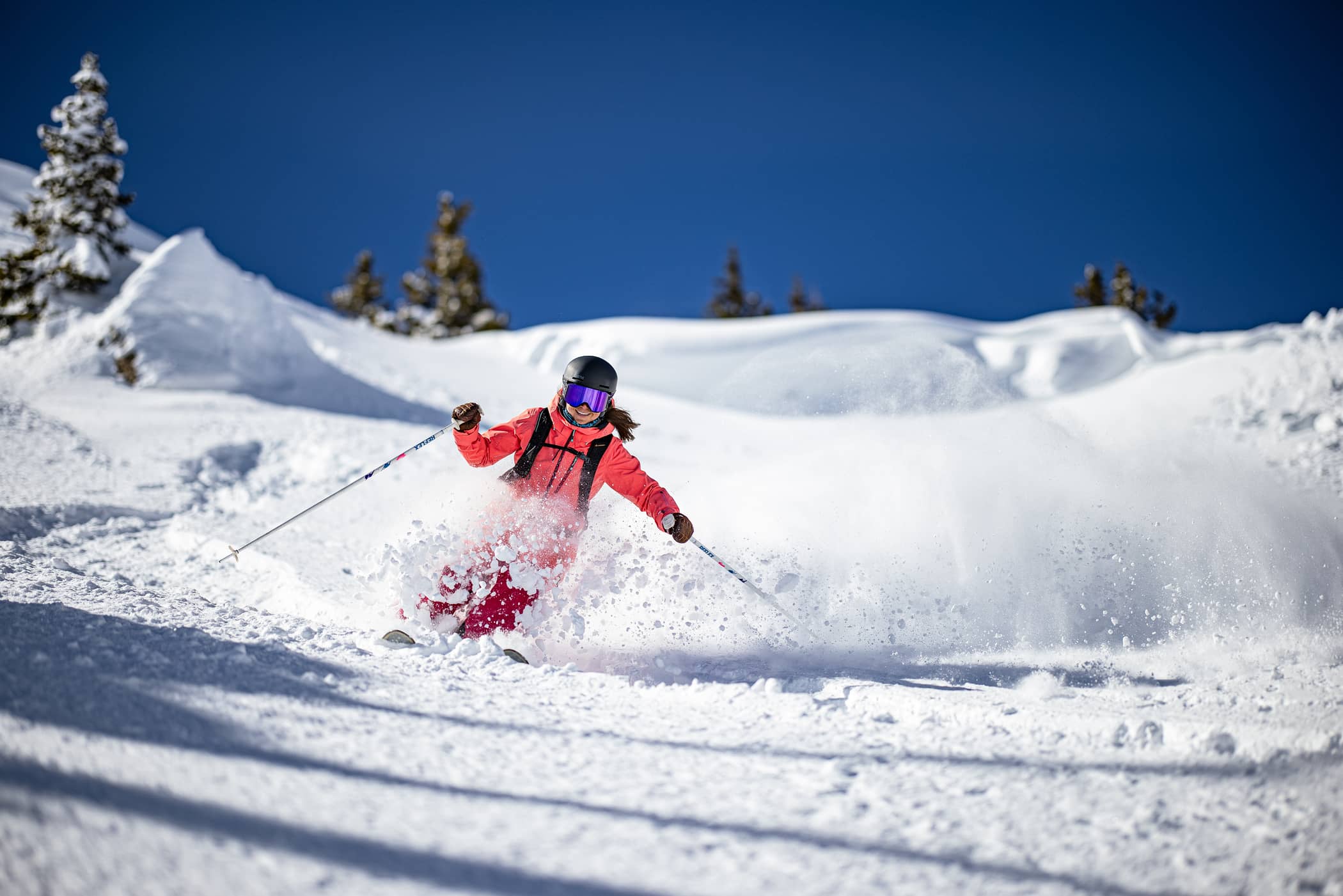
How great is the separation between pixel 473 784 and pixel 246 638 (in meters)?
1.70

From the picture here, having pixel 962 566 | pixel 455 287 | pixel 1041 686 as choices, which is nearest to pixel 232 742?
pixel 1041 686

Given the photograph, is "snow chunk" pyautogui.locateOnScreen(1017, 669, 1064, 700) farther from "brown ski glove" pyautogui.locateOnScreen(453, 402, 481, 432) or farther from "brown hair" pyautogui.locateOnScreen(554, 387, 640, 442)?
"brown ski glove" pyautogui.locateOnScreen(453, 402, 481, 432)

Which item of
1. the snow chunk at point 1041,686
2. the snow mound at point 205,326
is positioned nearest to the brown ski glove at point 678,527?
the snow chunk at point 1041,686

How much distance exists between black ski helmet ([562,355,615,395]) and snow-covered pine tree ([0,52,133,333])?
1402 centimetres

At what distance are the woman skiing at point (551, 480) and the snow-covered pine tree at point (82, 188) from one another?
13.8 meters

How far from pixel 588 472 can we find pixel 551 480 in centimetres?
22

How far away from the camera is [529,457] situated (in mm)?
4230

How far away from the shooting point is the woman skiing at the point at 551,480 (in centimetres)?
390

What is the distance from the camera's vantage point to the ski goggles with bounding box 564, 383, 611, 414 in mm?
4117

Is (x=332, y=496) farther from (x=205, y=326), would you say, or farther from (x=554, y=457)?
(x=205, y=326)

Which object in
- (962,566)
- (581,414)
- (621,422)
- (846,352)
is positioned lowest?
(962,566)

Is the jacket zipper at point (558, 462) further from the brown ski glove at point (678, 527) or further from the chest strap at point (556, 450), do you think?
the brown ski glove at point (678, 527)

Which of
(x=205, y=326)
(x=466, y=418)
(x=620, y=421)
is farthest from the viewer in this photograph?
(x=205, y=326)

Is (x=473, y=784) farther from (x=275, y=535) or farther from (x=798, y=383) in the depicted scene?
(x=798, y=383)
